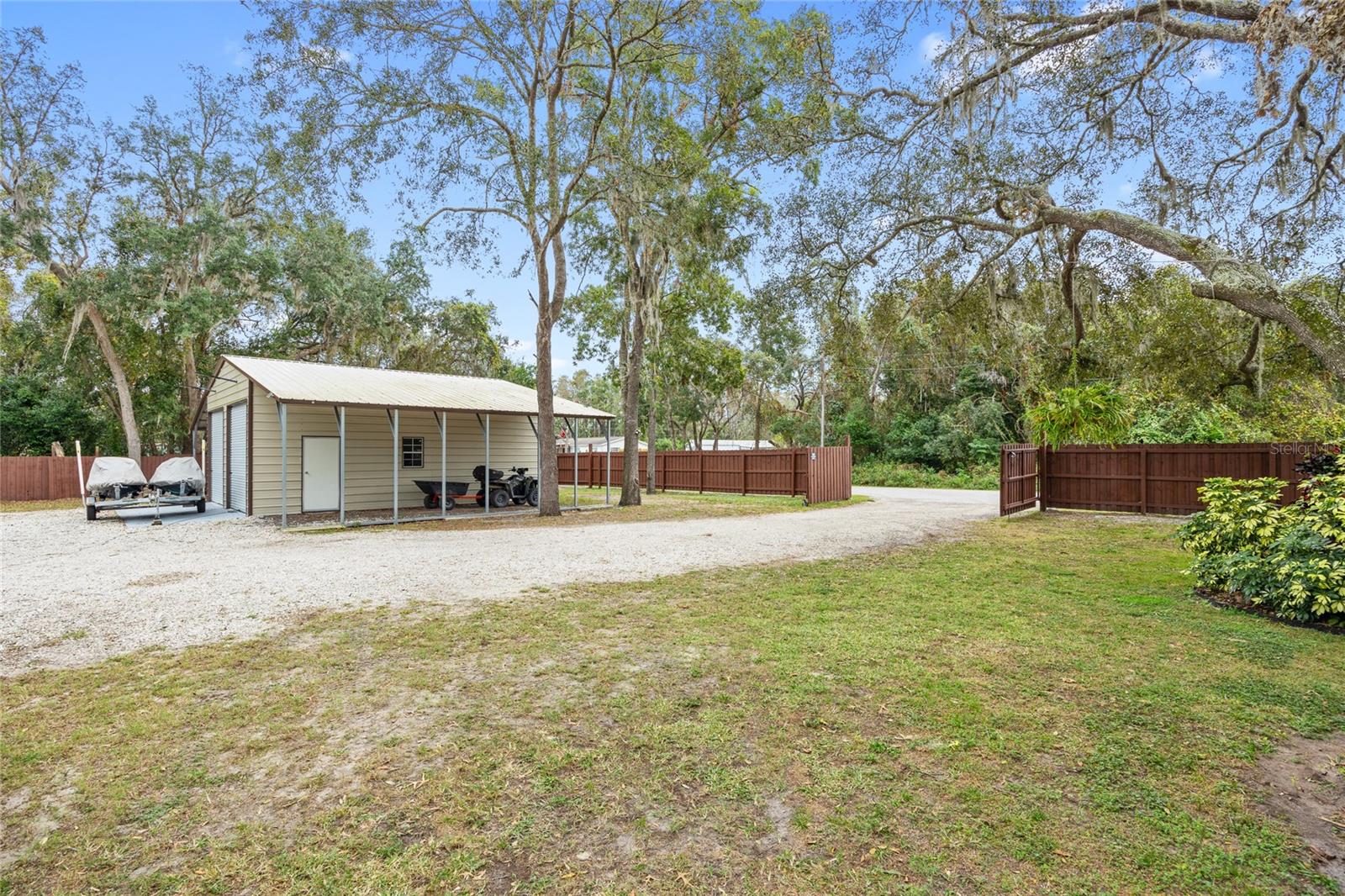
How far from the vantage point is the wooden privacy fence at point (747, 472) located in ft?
55.7

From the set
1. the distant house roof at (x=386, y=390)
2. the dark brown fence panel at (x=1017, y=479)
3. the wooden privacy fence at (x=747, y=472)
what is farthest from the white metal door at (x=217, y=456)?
the dark brown fence panel at (x=1017, y=479)

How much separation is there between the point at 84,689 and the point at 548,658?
8.55 feet

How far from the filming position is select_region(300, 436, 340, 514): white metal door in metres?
13.5

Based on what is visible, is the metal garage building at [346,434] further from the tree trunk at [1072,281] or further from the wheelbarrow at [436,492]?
the tree trunk at [1072,281]

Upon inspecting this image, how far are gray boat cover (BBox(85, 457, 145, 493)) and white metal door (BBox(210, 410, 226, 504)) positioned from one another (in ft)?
5.21

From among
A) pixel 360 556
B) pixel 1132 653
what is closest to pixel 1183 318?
pixel 1132 653

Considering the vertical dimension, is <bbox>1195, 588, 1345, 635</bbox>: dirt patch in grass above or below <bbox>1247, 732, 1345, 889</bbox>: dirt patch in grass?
above

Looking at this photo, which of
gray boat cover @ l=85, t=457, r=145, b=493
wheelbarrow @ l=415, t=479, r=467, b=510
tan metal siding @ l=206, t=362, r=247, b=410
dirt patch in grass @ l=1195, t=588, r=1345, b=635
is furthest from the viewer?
wheelbarrow @ l=415, t=479, r=467, b=510

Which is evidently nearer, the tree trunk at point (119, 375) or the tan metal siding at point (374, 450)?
the tan metal siding at point (374, 450)

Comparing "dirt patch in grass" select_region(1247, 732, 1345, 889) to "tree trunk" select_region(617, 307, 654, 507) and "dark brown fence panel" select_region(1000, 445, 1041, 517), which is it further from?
"tree trunk" select_region(617, 307, 654, 507)

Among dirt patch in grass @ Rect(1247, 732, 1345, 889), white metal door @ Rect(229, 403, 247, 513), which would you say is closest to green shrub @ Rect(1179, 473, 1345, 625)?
dirt patch in grass @ Rect(1247, 732, 1345, 889)

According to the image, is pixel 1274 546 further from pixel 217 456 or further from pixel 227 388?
pixel 217 456

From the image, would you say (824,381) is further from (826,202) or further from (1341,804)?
(1341,804)

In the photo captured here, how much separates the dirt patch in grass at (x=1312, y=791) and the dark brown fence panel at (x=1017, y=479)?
1008 cm
